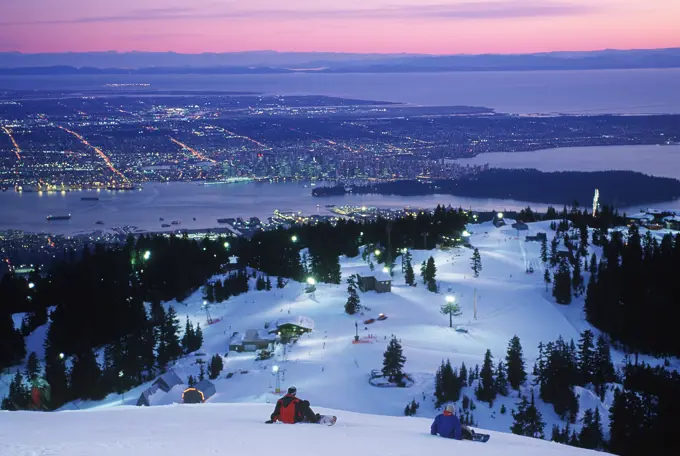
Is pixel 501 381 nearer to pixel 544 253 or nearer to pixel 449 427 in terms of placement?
pixel 449 427

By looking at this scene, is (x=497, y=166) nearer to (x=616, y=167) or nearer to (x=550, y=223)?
(x=616, y=167)

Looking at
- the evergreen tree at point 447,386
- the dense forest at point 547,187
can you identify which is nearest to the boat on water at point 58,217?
the dense forest at point 547,187

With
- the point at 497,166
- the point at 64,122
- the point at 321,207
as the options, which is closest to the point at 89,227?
the point at 321,207

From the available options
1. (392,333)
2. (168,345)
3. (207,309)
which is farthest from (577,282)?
(168,345)

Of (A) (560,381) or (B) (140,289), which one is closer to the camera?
(A) (560,381)

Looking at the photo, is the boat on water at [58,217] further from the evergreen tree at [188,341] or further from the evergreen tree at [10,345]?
the evergreen tree at [188,341]

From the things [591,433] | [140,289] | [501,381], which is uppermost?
[591,433]
